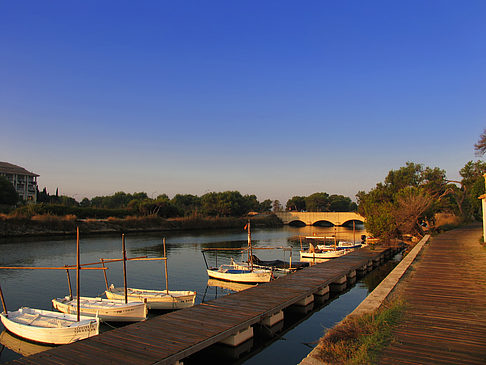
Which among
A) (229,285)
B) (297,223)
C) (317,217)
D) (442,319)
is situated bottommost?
(297,223)

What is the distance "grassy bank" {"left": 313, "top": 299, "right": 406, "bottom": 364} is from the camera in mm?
7883

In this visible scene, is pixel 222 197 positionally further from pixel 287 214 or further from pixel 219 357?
pixel 219 357

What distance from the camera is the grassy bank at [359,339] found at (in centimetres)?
788

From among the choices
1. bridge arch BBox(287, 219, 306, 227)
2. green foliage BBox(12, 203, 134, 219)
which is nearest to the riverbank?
green foliage BBox(12, 203, 134, 219)

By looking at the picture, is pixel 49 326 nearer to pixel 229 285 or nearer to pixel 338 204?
pixel 229 285

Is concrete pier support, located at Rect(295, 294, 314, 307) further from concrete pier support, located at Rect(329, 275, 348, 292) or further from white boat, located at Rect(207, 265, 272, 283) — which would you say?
white boat, located at Rect(207, 265, 272, 283)

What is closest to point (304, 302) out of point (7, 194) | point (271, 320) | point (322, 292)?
point (322, 292)

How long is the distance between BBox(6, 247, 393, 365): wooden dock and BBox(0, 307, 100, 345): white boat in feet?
11.0

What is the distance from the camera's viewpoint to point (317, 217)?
140m

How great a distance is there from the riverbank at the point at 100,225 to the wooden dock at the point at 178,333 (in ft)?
212

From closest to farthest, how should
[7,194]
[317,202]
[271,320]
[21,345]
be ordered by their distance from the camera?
[21,345] → [271,320] → [7,194] → [317,202]

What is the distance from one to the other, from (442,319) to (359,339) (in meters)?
3.27

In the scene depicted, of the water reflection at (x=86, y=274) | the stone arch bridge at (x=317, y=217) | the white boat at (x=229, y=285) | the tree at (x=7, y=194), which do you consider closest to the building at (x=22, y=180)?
the tree at (x=7, y=194)

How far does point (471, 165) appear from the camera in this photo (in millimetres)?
79562
